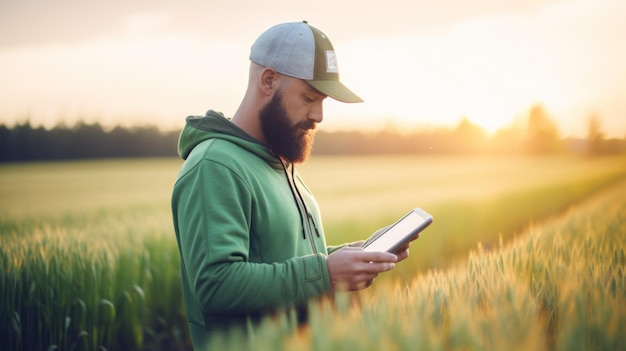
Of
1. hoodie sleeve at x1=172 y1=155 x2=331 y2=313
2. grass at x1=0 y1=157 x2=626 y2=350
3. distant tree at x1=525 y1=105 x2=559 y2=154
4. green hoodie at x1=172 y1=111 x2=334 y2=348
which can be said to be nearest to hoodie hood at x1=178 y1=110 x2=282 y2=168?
green hoodie at x1=172 y1=111 x2=334 y2=348

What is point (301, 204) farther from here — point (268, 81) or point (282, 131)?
point (268, 81)

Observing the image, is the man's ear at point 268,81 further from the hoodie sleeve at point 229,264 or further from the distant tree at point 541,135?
the distant tree at point 541,135

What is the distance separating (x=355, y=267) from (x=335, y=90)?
707mm

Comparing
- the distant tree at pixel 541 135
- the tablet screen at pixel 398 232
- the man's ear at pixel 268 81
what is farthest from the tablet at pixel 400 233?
the distant tree at pixel 541 135

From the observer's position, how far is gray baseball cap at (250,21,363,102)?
6.87ft

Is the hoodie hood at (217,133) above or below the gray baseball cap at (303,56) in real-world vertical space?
below

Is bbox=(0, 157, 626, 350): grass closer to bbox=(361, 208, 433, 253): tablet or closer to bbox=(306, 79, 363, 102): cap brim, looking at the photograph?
bbox=(361, 208, 433, 253): tablet

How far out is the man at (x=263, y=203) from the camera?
5.79ft

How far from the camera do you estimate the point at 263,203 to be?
1.97 meters

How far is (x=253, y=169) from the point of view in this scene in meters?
2.03

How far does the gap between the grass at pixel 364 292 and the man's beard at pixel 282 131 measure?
2.20 feet

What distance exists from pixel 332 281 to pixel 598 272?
2.62ft

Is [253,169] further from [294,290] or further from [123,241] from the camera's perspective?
[123,241]

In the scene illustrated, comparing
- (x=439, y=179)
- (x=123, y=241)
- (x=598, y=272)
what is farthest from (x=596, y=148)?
(x=598, y=272)
